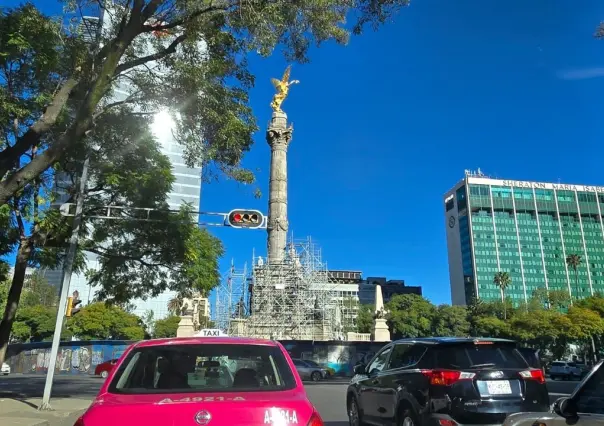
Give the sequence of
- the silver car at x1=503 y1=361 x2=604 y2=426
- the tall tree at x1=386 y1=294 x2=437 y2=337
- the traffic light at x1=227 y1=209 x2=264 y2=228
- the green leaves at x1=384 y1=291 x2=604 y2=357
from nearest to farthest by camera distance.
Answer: the silver car at x1=503 y1=361 x2=604 y2=426 < the traffic light at x1=227 y1=209 x2=264 y2=228 < the green leaves at x1=384 y1=291 x2=604 y2=357 < the tall tree at x1=386 y1=294 x2=437 y2=337

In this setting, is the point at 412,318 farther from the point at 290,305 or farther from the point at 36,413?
the point at 36,413

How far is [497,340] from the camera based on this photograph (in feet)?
23.0

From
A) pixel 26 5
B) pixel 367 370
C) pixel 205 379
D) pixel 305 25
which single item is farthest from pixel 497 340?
pixel 26 5

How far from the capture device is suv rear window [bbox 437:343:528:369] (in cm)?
662

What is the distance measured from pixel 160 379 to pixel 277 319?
44865 millimetres

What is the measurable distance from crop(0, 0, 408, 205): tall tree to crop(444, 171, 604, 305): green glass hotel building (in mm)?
125802

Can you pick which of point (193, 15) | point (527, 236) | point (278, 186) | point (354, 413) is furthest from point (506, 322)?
point (527, 236)

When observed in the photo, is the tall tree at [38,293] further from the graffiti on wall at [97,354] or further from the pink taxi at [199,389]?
the pink taxi at [199,389]

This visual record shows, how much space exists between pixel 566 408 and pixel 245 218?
42.2ft

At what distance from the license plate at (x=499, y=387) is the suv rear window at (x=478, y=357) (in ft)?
0.75

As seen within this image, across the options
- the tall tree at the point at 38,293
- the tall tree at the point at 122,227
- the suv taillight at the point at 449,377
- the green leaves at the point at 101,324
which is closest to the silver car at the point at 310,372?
the tall tree at the point at 122,227

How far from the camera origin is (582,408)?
12.8 feet

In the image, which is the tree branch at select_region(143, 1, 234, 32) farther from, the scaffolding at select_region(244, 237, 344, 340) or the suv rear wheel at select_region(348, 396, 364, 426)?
the scaffolding at select_region(244, 237, 344, 340)

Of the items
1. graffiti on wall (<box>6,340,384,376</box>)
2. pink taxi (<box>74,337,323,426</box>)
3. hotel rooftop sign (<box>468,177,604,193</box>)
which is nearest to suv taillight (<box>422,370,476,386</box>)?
pink taxi (<box>74,337,323,426</box>)
